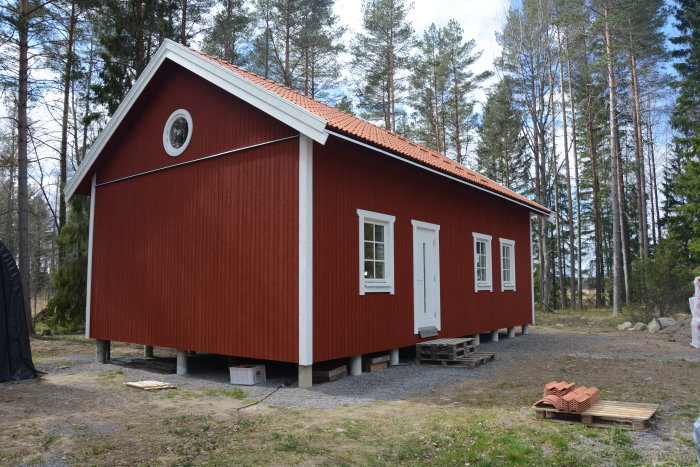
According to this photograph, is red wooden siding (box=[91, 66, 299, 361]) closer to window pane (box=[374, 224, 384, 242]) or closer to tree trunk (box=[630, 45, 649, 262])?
window pane (box=[374, 224, 384, 242])

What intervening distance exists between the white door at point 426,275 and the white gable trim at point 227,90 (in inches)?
140

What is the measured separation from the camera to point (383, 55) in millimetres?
25688

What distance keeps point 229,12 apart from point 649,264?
17.8 meters

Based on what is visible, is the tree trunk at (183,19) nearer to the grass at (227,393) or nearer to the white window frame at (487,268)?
the white window frame at (487,268)

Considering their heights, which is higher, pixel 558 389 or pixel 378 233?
pixel 378 233

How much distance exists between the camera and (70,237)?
15.6 m

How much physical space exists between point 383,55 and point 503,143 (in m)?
9.58

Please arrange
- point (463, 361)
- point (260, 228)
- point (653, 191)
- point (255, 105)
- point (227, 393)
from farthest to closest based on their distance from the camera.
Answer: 1. point (653, 191)
2. point (463, 361)
3. point (260, 228)
4. point (255, 105)
5. point (227, 393)

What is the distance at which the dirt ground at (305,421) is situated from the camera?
15.1ft

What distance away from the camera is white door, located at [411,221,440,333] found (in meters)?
10.0

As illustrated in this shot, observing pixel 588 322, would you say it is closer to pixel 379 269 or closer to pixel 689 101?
pixel 689 101

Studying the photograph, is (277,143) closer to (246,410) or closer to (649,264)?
(246,410)

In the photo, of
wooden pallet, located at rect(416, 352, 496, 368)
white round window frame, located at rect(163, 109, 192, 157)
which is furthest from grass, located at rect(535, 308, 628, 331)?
white round window frame, located at rect(163, 109, 192, 157)

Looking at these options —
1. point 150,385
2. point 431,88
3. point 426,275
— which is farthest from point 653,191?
point 150,385
